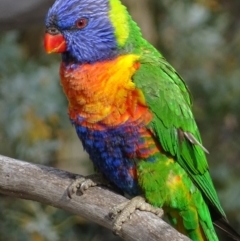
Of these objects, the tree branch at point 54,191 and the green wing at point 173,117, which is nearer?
the tree branch at point 54,191

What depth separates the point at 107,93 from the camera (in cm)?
222

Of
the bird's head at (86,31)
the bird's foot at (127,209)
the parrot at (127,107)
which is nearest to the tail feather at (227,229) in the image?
the parrot at (127,107)

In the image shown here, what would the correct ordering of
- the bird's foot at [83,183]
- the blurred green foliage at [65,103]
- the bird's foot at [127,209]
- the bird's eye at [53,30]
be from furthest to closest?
1. the blurred green foliage at [65,103]
2. the bird's eye at [53,30]
3. the bird's foot at [83,183]
4. the bird's foot at [127,209]

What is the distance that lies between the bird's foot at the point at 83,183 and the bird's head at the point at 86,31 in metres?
0.41

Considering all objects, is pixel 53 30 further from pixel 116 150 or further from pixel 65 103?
pixel 65 103

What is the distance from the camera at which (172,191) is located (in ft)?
7.59

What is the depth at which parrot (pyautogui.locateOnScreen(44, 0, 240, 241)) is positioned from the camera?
88.0 inches

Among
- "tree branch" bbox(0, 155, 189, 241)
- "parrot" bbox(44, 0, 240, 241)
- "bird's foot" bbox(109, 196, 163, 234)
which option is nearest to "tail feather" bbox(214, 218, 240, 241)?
"parrot" bbox(44, 0, 240, 241)

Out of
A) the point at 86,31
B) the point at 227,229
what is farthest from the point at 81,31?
the point at 227,229

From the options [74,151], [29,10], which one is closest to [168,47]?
[74,151]

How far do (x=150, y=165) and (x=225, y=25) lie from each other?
2181 mm

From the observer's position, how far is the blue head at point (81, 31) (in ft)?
7.50

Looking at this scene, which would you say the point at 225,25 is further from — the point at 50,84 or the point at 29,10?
the point at 29,10

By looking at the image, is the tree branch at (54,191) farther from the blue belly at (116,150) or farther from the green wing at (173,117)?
the green wing at (173,117)
